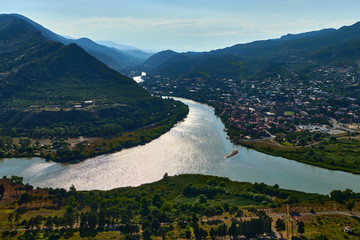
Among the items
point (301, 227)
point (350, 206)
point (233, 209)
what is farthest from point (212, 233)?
point (350, 206)

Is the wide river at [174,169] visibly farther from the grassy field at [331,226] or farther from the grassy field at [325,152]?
the grassy field at [331,226]

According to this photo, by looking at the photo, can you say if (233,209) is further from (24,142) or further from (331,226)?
(24,142)

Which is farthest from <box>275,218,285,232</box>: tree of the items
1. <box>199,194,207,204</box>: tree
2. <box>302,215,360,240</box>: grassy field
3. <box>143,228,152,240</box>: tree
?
<box>143,228,152,240</box>: tree

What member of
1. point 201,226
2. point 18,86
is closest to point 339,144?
point 201,226

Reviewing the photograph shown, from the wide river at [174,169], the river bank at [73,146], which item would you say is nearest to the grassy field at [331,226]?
the wide river at [174,169]

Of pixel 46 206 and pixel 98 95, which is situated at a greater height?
pixel 98 95

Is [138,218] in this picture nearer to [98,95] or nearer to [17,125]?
[17,125]

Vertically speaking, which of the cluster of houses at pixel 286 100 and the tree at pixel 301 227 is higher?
the cluster of houses at pixel 286 100

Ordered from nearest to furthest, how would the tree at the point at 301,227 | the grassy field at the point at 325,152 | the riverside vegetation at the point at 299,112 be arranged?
1. the tree at the point at 301,227
2. the grassy field at the point at 325,152
3. the riverside vegetation at the point at 299,112
